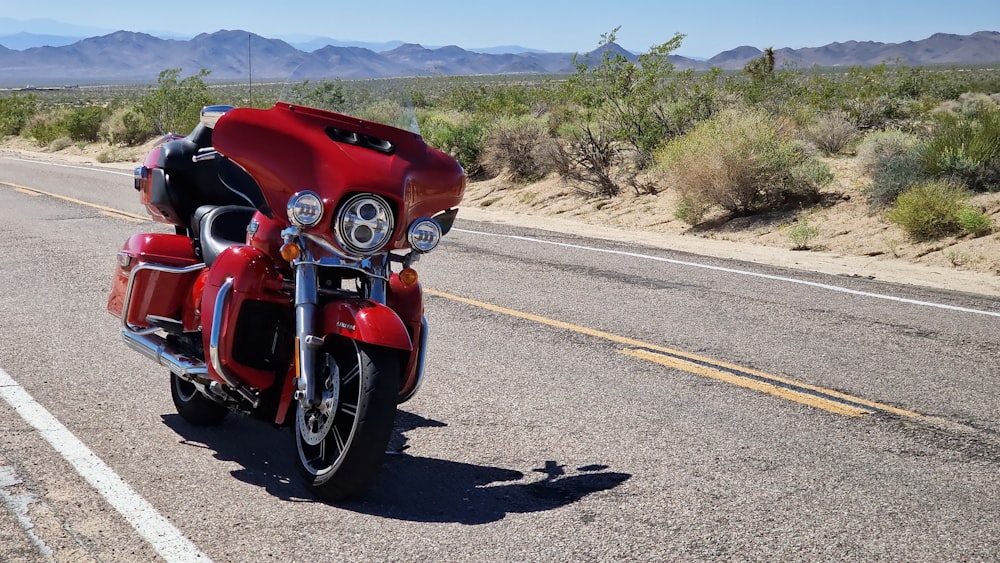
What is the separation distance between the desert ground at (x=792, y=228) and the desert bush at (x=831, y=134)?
1.51 m

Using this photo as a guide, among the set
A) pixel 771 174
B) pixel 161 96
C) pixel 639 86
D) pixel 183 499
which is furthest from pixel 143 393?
pixel 161 96

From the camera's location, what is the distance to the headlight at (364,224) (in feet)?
14.2

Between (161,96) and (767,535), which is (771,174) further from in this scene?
(161,96)

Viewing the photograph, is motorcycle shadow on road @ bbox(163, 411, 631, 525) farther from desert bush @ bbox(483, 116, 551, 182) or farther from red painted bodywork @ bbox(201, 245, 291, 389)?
desert bush @ bbox(483, 116, 551, 182)

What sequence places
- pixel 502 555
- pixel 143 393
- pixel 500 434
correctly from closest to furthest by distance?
pixel 502 555, pixel 500 434, pixel 143 393

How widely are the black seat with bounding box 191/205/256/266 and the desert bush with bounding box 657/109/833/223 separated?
32.1 feet

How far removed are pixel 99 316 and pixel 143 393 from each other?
233 centimetres

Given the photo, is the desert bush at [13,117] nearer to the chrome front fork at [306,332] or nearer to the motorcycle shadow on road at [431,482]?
the motorcycle shadow on road at [431,482]

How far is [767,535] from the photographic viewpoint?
4289 millimetres

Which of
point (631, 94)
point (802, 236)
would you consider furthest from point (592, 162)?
point (802, 236)

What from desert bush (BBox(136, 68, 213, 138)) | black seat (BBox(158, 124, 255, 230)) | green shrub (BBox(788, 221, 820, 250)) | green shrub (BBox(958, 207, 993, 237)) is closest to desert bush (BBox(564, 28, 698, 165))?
green shrub (BBox(788, 221, 820, 250))

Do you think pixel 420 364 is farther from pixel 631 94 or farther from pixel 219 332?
pixel 631 94

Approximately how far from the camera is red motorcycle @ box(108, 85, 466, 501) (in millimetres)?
4316

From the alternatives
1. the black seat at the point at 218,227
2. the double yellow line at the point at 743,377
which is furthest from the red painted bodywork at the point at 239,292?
the double yellow line at the point at 743,377
